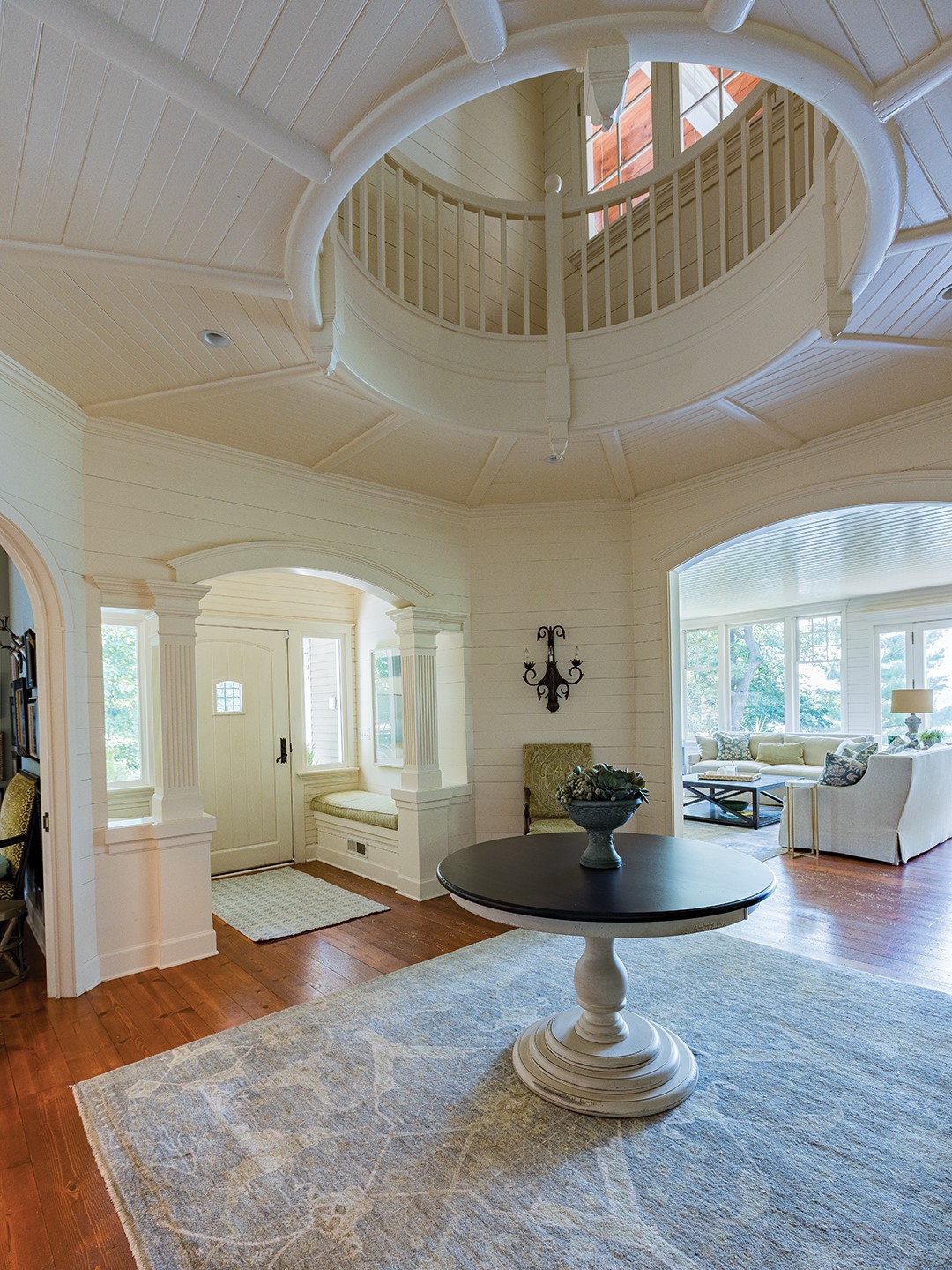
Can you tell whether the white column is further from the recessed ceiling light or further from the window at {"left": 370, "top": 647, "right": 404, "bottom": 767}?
the window at {"left": 370, "top": 647, "right": 404, "bottom": 767}

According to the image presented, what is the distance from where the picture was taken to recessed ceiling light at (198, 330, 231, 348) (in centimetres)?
289

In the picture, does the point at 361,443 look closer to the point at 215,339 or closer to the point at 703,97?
the point at 215,339

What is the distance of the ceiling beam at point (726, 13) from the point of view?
1431 millimetres

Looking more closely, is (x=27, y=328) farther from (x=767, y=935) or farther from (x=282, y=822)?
(x=767, y=935)

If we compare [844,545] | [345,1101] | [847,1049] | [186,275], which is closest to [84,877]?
[345,1101]

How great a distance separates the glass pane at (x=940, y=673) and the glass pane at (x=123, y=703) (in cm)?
925

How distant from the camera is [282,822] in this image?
6.23 m

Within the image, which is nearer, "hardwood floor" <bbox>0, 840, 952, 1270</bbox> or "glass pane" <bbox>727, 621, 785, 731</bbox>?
"hardwood floor" <bbox>0, 840, 952, 1270</bbox>

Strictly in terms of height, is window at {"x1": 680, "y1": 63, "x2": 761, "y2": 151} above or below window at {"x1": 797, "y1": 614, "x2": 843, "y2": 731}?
above

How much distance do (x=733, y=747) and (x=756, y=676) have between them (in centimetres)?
158

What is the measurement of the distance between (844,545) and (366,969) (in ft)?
18.1

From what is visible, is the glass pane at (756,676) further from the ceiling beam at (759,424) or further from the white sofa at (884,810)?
the ceiling beam at (759,424)

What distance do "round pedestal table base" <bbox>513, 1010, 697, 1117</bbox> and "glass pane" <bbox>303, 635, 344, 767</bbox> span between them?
164 inches

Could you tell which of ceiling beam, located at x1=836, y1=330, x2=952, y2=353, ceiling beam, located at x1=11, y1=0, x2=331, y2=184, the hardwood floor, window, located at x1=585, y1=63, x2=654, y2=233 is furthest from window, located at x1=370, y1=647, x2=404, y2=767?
ceiling beam, located at x1=11, y1=0, x2=331, y2=184
